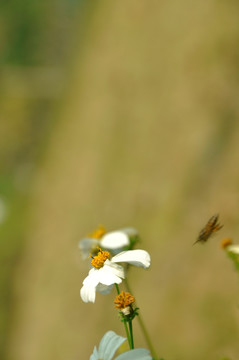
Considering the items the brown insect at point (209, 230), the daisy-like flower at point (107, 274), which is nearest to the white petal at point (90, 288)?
the daisy-like flower at point (107, 274)

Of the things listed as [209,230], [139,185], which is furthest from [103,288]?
[139,185]

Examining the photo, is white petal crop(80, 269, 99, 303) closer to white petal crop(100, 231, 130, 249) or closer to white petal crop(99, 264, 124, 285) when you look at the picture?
white petal crop(99, 264, 124, 285)

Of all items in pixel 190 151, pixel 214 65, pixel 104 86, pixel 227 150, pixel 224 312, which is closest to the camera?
pixel 224 312

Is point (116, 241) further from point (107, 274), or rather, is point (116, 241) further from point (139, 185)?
point (139, 185)

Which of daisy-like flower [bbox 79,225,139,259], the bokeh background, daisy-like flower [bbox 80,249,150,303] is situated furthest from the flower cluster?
the bokeh background

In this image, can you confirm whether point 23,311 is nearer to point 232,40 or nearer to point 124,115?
point 124,115

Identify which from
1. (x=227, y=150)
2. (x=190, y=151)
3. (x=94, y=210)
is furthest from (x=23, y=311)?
(x=227, y=150)

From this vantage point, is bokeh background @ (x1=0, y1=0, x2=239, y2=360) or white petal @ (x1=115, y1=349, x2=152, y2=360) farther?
bokeh background @ (x1=0, y1=0, x2=239, y2=360)
